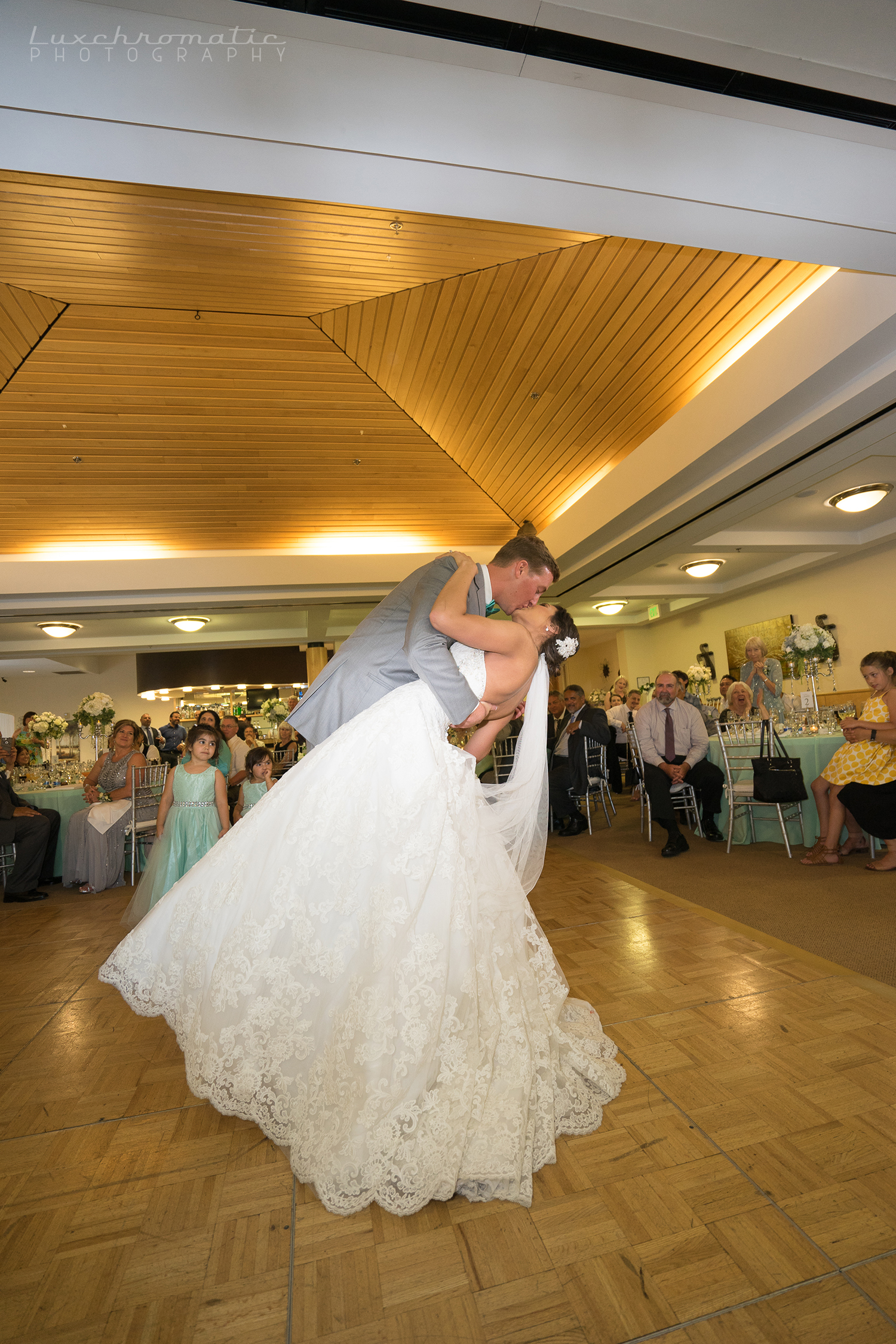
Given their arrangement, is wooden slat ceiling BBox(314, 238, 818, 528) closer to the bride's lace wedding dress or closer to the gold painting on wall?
the bride's lace wedding dress

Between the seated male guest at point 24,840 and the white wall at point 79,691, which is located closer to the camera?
the seated male guest at point 24,840

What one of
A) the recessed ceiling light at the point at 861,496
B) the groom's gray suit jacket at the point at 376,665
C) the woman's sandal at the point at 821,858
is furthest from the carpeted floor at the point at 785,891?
the recessed ceiling light at the point at 861,496

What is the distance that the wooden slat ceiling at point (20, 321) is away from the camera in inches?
202

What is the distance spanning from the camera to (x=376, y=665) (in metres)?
2.13

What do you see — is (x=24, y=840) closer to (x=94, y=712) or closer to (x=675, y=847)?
(x=94, y=712)

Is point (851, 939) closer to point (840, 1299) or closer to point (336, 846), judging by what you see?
point (840, 1299)

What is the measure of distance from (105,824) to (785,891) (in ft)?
16.8

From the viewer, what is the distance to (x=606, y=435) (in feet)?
22.7

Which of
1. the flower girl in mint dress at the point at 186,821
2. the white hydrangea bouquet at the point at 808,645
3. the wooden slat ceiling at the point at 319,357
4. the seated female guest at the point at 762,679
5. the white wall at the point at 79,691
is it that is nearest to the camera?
the flower girl in mint dress at the point at 186,821

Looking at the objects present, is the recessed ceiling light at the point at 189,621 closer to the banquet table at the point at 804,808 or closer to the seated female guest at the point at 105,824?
the seated female guest at the point at 105,824

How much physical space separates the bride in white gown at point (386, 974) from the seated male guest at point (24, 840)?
12.7ft

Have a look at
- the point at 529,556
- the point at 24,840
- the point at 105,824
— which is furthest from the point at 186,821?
the point at 529,556

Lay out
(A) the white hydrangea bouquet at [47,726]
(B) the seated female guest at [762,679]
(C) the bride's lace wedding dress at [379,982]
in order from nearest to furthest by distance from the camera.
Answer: (C) the bride's lace wedding dress at [379,982] → (B) the seated female guest at [762,679] → (A) the white hydrangea bouquet at [47,726]

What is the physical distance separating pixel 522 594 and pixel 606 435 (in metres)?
5.35
